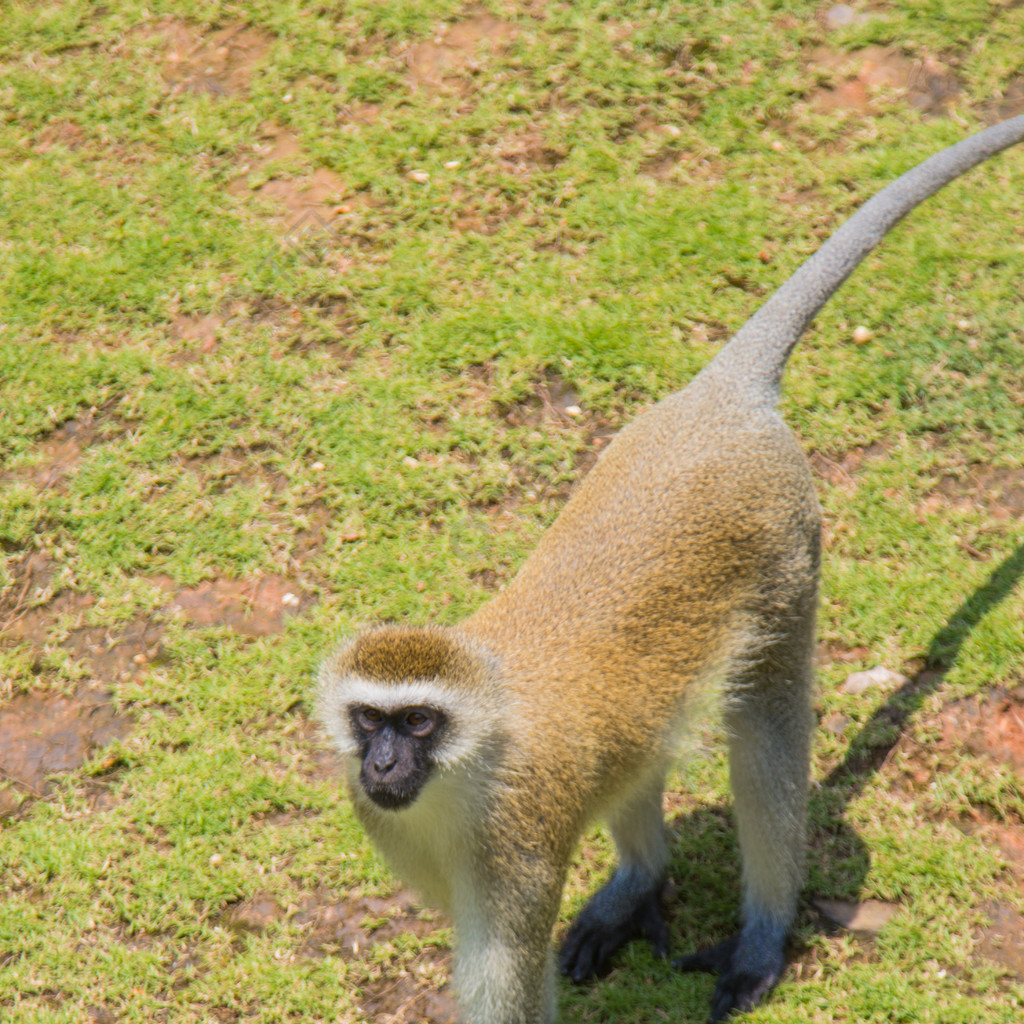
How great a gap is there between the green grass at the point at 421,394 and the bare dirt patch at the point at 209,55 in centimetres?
3

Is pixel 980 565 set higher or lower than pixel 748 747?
lower

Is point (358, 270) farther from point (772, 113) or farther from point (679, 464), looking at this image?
point (679, 464)

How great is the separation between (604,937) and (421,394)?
2.64 metres

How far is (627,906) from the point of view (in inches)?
154

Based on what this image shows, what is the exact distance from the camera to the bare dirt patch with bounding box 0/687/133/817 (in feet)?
14.0

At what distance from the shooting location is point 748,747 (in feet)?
11.8

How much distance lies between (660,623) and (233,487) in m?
2.54

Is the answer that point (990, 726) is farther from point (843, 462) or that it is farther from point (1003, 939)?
point (843, 462)

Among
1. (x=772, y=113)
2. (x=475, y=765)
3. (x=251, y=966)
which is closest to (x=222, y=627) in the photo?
(x=251, y=966)

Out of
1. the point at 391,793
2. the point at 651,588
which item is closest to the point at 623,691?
the point at 651,588

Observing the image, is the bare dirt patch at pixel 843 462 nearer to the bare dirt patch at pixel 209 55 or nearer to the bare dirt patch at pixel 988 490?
the bare dirt patch at pixel 988 490

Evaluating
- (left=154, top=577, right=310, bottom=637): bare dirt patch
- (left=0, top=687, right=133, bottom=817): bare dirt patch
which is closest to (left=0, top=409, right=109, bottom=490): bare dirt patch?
(left=154, top=577, right=310, bottom=637): bare dirt patch

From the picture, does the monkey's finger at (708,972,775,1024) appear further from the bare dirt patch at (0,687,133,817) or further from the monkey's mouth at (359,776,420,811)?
the bare dirt patch at (0,687,133,817)

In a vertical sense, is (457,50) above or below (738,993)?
above
